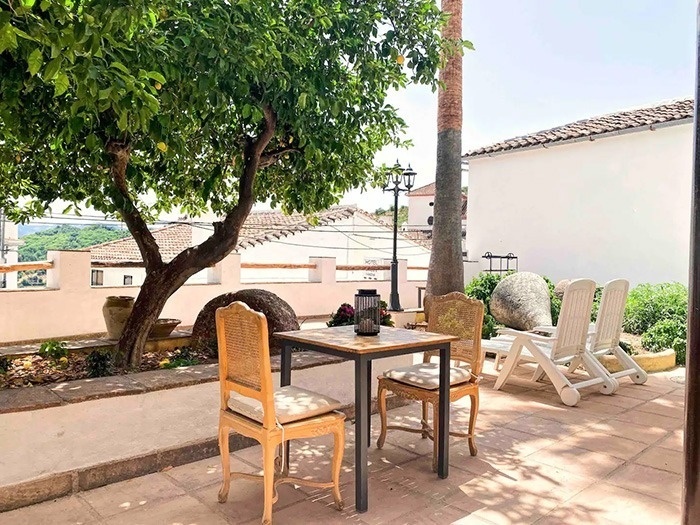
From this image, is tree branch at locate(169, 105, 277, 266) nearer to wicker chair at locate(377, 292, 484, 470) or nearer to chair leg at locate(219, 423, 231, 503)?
wicker chair at locate(377, 292, 484, 470)

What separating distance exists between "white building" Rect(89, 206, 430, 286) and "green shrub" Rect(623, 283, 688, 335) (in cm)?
622

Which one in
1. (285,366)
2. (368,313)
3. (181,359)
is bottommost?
(181,359)

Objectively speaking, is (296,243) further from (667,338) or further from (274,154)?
(274,154)

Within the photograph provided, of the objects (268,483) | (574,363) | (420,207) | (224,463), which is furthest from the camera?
(420,207)

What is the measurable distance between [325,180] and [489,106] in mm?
10915

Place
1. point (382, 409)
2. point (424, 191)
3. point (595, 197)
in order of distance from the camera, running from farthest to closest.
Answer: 1. point (424, 191)
2. point (595, 197)
3. point (382, 409)

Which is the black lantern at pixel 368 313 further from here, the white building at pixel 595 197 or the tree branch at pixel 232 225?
the white building at pixel 595 197

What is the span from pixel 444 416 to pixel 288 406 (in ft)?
3.41

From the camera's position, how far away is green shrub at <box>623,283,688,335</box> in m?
7.17

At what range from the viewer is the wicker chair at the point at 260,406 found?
2.53m

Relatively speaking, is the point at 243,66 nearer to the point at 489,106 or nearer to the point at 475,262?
the point at 475,262

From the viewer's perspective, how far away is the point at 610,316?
5.58 meters

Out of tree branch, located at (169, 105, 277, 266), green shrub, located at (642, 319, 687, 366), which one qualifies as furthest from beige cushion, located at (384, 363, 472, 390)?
green shrub, located at (642, 319, 687, 366)

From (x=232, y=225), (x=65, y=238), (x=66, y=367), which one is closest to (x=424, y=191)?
(x=65, y=238)
